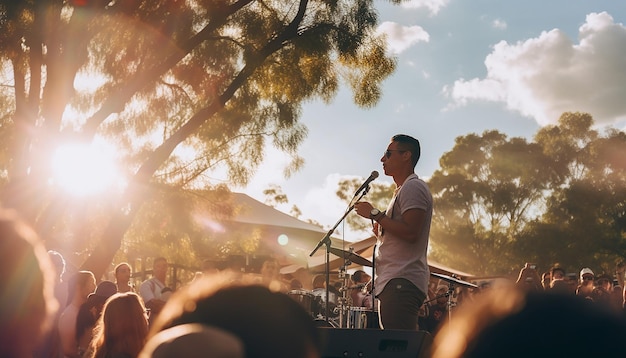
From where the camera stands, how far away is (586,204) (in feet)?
132

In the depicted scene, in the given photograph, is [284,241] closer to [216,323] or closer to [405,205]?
[405,205]

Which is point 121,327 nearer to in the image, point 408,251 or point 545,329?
point 408,251

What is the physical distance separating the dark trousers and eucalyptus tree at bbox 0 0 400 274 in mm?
10093

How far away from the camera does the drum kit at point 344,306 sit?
7316 mm

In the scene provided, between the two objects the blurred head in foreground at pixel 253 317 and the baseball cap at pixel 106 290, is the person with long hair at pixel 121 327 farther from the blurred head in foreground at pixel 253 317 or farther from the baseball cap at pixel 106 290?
the baseball cap at pixel 106 290

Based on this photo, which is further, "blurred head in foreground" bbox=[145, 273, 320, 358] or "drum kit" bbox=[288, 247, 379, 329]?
"drum kit" bbox=[288, 247, 379, 329]

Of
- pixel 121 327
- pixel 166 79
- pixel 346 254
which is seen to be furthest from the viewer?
pixel 166 79

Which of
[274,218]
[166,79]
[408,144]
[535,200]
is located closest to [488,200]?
[535,200]

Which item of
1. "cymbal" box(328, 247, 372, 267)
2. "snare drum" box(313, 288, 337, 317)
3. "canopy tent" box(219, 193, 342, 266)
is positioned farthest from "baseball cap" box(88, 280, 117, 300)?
"canopy tent" box(219, 193, 342, 266)

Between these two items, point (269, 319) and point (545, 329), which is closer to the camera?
point (545, 329)

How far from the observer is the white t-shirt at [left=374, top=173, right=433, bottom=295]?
17.8ft

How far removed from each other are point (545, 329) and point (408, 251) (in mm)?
4593

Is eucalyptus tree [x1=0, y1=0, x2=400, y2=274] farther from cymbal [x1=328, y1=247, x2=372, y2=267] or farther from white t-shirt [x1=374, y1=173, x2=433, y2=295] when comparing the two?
white t-shirt [x1=374, y1=173, x2=433, y2=295]

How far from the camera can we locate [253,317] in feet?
3.82
